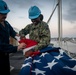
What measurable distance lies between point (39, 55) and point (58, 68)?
0.45 metres

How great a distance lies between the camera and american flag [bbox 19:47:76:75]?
4250 mm

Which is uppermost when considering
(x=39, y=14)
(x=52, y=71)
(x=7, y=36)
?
(x=39, y=14)

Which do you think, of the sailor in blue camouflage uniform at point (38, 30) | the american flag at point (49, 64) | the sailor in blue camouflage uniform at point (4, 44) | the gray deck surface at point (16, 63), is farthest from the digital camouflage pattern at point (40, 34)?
the gray deck surface at point (16, 63)

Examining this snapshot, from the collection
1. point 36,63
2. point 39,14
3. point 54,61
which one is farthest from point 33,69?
point 39,14

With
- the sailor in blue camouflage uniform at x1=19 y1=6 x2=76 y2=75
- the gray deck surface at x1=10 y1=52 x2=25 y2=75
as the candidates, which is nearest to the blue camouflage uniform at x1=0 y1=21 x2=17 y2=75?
the sailor in blue camouflage uniform at x1=19 y1=6 x2=76 y2=75

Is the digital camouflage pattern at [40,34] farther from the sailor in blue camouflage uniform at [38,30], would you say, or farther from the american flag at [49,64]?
the american flag at [49,64]

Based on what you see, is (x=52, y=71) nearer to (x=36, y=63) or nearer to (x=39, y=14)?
(x=36, y=63)

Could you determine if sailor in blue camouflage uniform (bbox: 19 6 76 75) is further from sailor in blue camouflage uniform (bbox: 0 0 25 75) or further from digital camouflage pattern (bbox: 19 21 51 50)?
sailor in blue camouflage uniform (bbox: 0 0 25 75)

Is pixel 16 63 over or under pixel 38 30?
under

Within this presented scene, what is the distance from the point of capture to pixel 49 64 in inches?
168

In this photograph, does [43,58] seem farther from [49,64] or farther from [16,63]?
[16,63]

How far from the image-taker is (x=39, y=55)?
14.7 feet

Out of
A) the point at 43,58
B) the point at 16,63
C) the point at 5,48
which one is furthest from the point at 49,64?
the point at 16,63

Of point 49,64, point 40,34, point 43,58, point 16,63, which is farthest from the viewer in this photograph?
point 16,63
